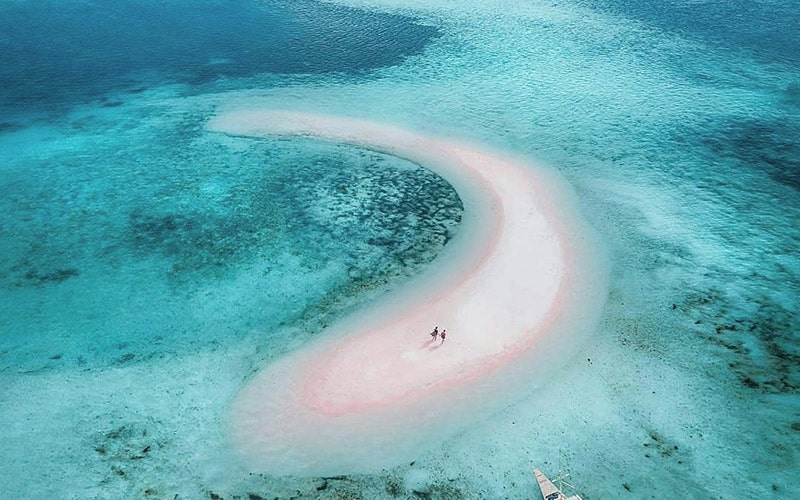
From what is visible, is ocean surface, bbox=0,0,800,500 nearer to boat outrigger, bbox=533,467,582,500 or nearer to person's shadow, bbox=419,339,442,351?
boat outrigger, bbox=533,467,582,500

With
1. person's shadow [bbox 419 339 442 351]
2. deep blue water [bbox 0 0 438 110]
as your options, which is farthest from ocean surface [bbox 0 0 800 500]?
person's shadow [bbox 419 339 442 351]

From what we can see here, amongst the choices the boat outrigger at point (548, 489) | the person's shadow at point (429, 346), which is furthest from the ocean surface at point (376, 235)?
the person's shadow at point (429, 346)

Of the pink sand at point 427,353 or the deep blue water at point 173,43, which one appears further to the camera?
the deep blue water at point 173,43

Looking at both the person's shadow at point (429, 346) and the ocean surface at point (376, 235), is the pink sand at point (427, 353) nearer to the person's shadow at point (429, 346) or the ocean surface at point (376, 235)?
the person's shadow at point (429, 346)

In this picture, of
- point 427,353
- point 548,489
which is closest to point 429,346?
point 427,353

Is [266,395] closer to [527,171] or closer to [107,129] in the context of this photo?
[527,171]

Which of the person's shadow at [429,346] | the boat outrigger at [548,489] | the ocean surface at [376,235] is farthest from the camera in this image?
the person's shadow at [429,346]
